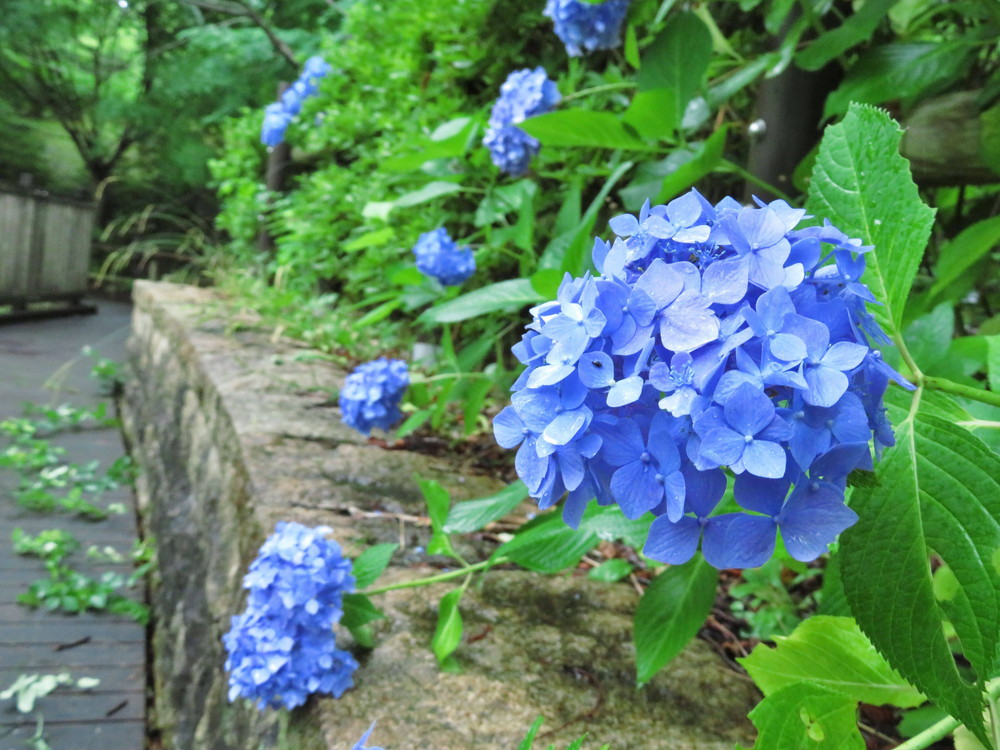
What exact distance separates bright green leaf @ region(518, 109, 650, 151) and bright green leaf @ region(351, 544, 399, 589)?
0.62 m

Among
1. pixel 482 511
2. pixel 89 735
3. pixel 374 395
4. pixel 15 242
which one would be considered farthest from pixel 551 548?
pixel 15 242

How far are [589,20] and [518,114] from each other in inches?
8.9

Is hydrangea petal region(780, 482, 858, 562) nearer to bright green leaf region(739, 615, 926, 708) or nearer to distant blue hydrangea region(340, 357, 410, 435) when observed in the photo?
bright green leaf region(739, 615, 926, 708)

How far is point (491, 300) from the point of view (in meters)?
1.14

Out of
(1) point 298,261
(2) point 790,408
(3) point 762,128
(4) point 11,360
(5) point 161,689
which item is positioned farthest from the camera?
(4) point 11,360

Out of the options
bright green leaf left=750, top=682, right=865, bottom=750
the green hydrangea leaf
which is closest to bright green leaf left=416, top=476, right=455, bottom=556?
bright green leaf left=750, top=682, right=865, bottom=750

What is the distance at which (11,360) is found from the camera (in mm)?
4570

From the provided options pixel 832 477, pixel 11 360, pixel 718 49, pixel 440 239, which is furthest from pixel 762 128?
pixel 11 360

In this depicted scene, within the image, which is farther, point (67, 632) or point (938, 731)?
point (67, 632)

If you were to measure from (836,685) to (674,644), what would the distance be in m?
0.18

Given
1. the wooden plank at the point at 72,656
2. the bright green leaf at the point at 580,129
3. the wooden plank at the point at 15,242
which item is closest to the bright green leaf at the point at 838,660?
the bright green leaf at the point at 580,129

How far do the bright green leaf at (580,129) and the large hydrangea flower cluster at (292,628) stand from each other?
0.65m

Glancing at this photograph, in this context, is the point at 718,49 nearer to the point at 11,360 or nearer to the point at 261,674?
the point at 261,674

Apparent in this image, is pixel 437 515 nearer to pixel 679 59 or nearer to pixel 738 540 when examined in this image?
pixel 738 540
